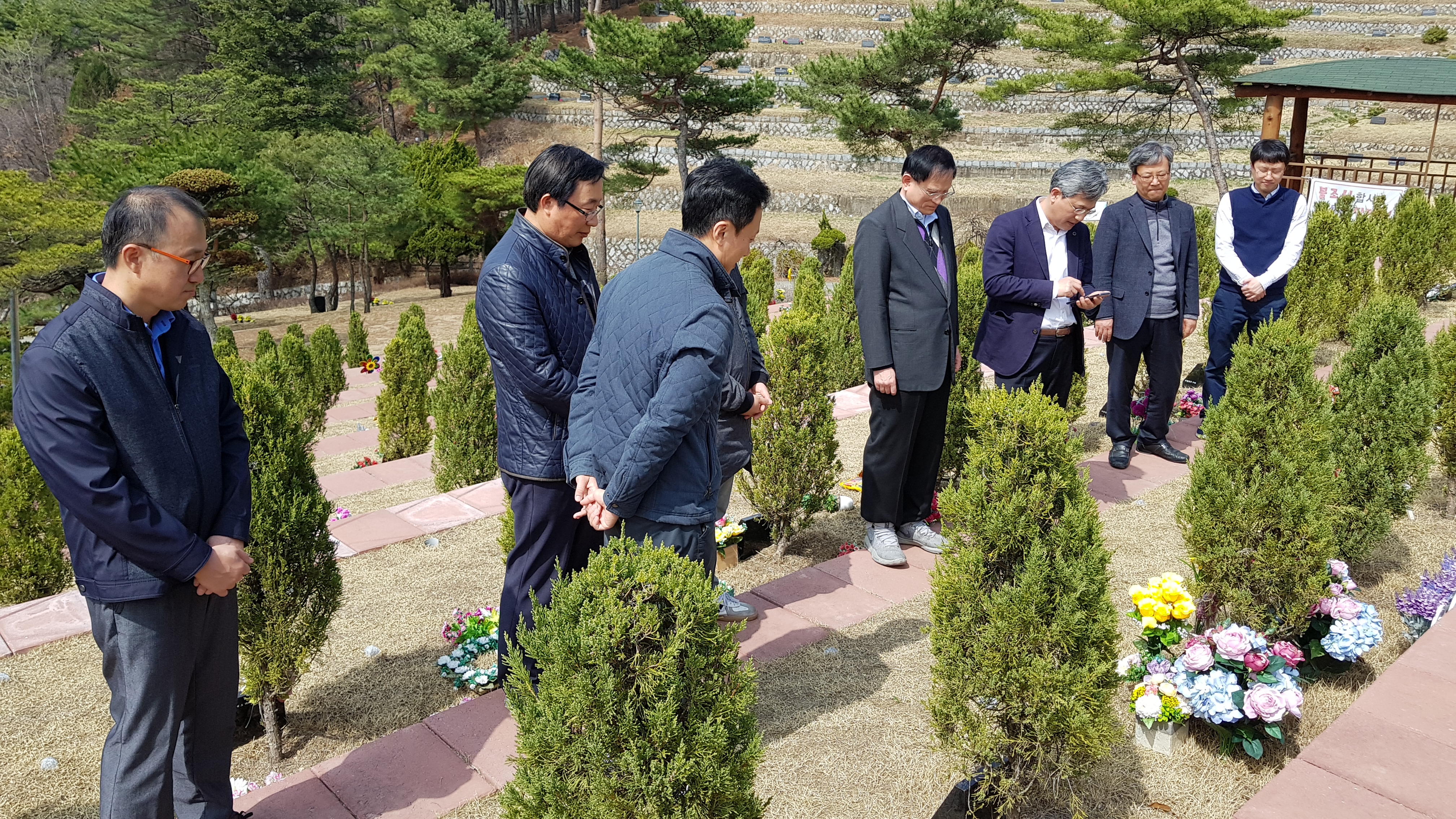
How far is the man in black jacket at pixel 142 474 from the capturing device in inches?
72.0

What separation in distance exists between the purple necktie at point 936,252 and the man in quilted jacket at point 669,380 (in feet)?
4.26

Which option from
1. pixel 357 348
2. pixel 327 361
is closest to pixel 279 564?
pixel 327 361

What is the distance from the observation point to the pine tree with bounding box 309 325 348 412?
9688mm

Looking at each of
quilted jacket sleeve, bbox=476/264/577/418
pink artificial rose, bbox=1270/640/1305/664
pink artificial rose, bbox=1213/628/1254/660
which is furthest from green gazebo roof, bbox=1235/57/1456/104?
quilted jacket sleeve, bbox=476/264/577/418

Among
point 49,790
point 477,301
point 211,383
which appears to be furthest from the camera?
point 477,301

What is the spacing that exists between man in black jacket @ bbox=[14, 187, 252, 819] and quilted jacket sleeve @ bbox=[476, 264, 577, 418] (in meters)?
0.71

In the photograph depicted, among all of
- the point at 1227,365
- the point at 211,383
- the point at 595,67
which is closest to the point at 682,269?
the point at 211,383

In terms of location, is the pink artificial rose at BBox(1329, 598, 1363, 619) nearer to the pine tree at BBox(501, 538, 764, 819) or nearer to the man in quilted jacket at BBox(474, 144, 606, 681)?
the pine tree at BBox(501, 538, 764, 819)

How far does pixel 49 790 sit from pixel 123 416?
1319mm

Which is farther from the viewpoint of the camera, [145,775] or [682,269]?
[682,269]

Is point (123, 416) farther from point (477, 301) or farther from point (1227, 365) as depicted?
point (1227, 365)

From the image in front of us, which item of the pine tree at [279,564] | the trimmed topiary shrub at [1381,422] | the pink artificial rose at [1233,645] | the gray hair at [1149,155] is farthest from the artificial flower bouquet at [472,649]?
the gray hair at [1149,155]

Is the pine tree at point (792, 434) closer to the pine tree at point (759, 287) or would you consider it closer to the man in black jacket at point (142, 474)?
the pine tree at point (759, 287)

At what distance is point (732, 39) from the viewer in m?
19.0
